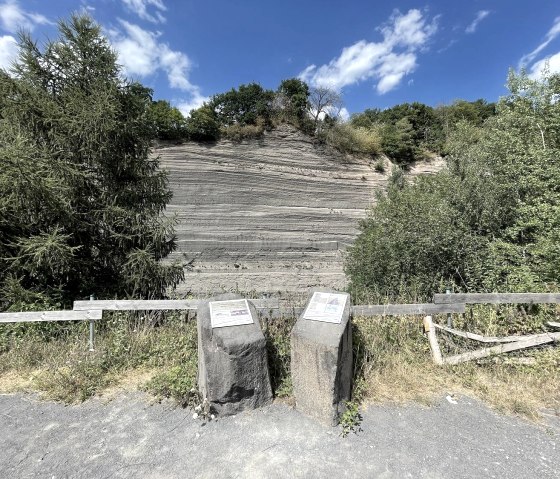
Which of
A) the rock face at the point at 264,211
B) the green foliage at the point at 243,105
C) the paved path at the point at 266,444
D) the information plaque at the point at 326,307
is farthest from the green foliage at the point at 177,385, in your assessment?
the green foliage at the point at 243,105

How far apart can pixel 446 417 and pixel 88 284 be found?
6375 mm

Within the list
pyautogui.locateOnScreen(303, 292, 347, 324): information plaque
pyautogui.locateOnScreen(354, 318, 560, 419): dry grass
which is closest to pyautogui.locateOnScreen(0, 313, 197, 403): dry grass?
pyautogui.locateOnScreen(303, 292, 347, 324): information plaque

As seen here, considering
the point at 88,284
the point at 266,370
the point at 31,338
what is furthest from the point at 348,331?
the point at 88,284

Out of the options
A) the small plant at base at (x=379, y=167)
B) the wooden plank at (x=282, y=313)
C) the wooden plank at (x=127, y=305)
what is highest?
the small plant at base at (x=379, y=167)

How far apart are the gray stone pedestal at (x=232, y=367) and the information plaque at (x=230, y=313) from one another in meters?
0.05

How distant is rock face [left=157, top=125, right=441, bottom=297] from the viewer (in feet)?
51.4

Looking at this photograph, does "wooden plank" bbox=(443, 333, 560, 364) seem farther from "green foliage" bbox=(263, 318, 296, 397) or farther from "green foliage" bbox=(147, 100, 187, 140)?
"green foliage" bbox=(147, 100, 187, 140)

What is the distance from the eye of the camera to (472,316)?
479 centimetres

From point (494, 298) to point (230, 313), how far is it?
355 centimetres

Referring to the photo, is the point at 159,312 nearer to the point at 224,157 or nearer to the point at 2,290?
the point at 2,290

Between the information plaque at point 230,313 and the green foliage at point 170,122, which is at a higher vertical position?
the green foliage at point 170,122

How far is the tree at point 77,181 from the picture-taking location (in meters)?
5.63

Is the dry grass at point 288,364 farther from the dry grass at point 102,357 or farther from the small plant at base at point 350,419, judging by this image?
the small plant at base at point 350,419

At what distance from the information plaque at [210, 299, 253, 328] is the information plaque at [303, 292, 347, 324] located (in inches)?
24.8
